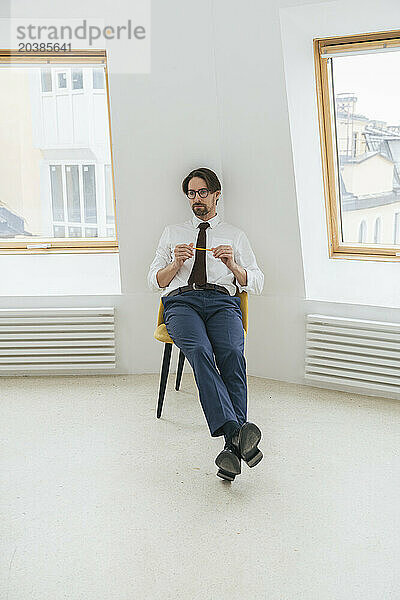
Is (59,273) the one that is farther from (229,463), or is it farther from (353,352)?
(229,463)

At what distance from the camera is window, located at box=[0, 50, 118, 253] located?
13.8 feet

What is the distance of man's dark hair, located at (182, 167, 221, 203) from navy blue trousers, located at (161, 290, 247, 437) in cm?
57

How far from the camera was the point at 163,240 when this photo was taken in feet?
12.3

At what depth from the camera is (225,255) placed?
11.2 feet

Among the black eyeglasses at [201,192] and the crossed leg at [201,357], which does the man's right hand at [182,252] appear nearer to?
the crossed leg at [201,357]

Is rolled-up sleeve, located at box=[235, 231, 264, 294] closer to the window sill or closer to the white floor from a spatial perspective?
the white floor

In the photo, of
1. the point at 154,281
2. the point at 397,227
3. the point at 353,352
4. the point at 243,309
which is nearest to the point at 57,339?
the point at 154,281

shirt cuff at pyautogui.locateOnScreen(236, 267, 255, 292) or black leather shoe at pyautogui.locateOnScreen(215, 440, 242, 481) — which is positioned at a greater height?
shirt cuff at pyautogui.locateOnScreen(236, 267, 255, 292)

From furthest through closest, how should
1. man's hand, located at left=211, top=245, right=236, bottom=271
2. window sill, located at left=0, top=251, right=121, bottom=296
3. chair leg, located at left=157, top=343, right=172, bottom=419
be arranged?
window sill, located at left=0, top=251, right=121, bottom=296 → chair leg, located at left=157, top=343, right=172, bottom=419 → man's hand, located at left=211, top=245, right=236, bottom=271

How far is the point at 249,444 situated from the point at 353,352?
128cm

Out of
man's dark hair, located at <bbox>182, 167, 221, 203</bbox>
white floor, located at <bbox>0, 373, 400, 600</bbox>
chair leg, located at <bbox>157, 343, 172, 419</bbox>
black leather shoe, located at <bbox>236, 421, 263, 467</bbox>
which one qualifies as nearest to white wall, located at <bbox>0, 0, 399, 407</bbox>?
man's dark hair, located at <bbox>182, 167, 221, 203</bbox>

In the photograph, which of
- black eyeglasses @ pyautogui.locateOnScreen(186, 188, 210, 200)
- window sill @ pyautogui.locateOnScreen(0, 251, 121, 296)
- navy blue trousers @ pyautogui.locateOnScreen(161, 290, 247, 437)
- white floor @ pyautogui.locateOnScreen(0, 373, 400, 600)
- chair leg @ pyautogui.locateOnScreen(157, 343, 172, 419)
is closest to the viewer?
white floor @ pyautogui.locateOnScreen(0, 373, 400, 600)

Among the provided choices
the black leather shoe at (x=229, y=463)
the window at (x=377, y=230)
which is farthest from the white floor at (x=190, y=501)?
the window at (x=377, y=230)

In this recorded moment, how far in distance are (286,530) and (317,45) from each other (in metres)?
2.53
